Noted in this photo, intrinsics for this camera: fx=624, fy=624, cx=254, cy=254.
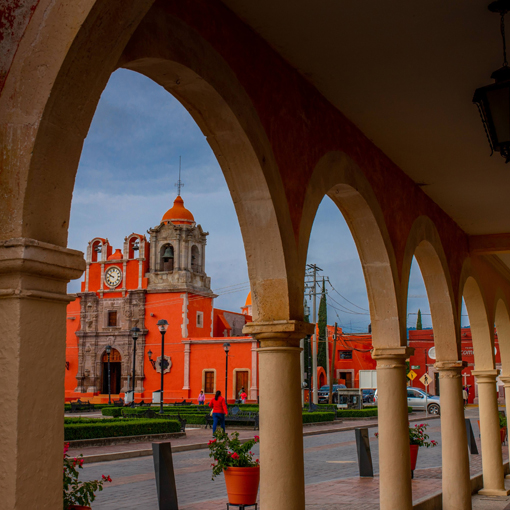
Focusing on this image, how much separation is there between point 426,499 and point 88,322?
35.2 metres

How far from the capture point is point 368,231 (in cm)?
577

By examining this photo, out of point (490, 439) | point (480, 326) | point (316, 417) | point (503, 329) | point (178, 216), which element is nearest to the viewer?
point (490, 439)

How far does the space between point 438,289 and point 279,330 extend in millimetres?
4489

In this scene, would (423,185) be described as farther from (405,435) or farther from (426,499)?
(426,499)

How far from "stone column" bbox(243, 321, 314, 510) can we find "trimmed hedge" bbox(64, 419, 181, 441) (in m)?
11.3

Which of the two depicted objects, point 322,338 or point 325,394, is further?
point 322,338

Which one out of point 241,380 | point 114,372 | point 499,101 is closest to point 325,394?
point 241,380

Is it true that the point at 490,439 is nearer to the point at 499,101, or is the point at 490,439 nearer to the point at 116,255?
the point at 499,101

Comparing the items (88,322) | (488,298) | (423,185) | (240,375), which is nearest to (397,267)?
(423,185)

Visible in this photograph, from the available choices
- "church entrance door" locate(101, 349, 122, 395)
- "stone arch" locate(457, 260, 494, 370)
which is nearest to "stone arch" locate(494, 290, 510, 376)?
"stone arch" locate(457, 260, 494, 370)

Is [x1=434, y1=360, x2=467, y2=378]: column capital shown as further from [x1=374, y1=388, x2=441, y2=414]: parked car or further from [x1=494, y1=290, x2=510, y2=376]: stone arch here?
[x1=374, y1=388, x2=441, y2=414]: parked car

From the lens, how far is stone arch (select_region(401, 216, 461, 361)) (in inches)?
291

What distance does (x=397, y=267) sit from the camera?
6.29 metres

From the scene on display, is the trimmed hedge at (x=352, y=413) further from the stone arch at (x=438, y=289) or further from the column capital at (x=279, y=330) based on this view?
the column capital at (x=279, y=330)
